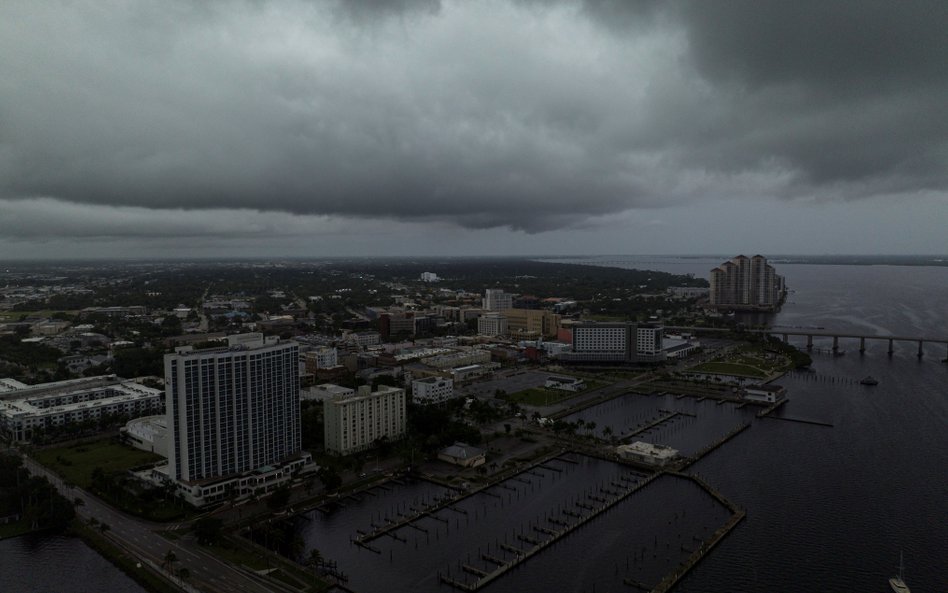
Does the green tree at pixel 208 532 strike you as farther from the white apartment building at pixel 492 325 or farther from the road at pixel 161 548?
the white apartment building at pixel 492 325

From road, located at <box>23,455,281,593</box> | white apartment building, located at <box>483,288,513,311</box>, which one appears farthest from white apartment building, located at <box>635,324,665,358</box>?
road, located at <box>23,455,281,593</box>

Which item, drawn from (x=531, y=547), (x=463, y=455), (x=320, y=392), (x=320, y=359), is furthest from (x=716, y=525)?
(x=320, y=359)

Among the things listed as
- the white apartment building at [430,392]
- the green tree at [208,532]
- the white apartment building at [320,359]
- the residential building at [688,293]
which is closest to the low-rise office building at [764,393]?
the white apartment building at [430,392]

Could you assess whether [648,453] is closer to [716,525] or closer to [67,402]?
[716,525]

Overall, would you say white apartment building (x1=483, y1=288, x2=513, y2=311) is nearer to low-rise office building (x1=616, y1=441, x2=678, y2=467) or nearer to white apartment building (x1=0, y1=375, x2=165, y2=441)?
white apartment building (x1=0, y1=375, x2=165, y2=441)

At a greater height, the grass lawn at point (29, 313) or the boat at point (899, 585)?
the grass lawn at point (29, 313)

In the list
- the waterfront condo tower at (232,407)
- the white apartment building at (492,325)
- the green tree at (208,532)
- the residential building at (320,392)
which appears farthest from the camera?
the white apartment building at (492,325)

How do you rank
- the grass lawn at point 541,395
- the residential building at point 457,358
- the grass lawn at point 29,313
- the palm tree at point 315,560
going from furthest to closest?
the grass lawn at point 29,313
the residential building at point 457,358
the grass lawn at point 541,395
the palm tree at point 315,560

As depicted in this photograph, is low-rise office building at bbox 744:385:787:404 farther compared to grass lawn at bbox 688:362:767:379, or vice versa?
grass lawn at bbox 688:362:767:379
